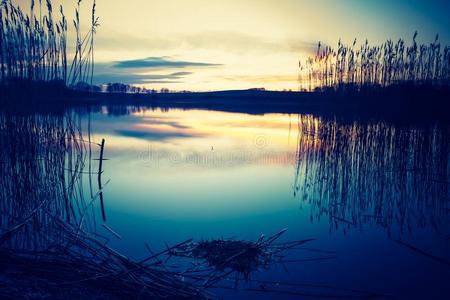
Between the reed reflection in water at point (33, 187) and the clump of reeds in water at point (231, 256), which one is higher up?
the reed reflection in water at point (33, 187)

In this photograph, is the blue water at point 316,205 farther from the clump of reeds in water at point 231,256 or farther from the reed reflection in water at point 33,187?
the reed reflection in water at point 33,187

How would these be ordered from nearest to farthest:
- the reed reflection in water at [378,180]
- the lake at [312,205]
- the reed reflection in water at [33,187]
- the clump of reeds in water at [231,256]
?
1. the clump of reeds in water at [231,256]
2. the lake at [312,205]
3. the reed reflection in water at [33,187]
4. the reed reflection in water at [378,180]

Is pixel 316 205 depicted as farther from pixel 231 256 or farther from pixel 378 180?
pixel 231 256

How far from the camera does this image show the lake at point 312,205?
2.99 metres

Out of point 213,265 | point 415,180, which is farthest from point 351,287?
point 415,180

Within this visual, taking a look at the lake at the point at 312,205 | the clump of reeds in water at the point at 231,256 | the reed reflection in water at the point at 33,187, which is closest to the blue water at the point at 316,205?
the lake at the point at 312,205

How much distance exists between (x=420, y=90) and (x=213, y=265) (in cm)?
1142

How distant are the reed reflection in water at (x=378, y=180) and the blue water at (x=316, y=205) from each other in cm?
2

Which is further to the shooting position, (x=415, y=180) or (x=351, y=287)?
(x=415, y=180)

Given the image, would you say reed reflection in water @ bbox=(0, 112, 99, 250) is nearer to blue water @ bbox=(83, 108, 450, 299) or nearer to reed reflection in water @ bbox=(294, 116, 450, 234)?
blue water @ bbox=(83, 108, 450, 299)

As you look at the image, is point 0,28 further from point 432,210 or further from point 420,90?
point 420,90

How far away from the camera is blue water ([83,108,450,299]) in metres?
3.01

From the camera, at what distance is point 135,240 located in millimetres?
3656

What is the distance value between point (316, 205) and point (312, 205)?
0.05m
